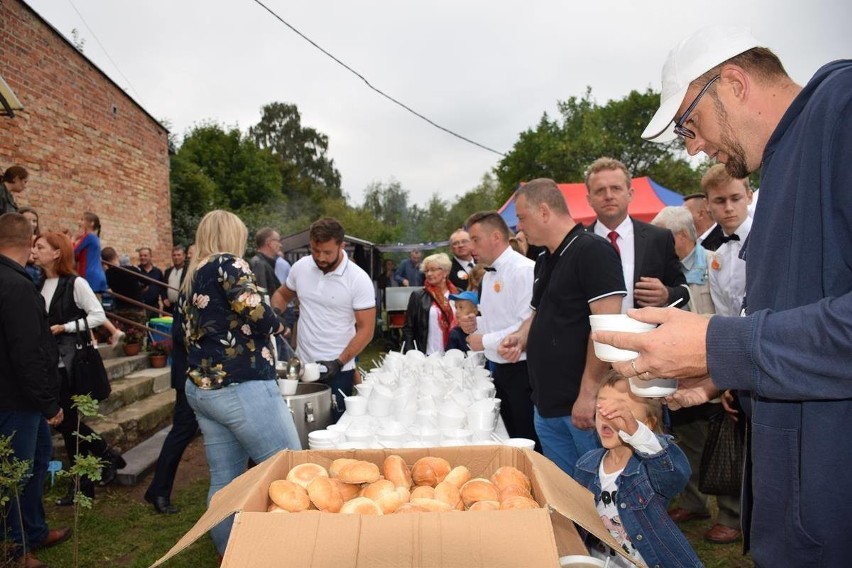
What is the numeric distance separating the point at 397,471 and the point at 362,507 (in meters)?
0.26

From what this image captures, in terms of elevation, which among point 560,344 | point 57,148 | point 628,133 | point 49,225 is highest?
point 628,133

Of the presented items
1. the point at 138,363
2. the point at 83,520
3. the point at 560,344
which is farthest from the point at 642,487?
the point at 138,363

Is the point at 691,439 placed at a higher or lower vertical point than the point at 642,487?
lower

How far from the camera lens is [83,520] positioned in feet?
13.9

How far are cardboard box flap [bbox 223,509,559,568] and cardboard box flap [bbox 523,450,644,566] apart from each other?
0.51 ft

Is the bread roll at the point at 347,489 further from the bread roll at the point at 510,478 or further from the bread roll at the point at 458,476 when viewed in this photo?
the bread roll at the point at 510,478

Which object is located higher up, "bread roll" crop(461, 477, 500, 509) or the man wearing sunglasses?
the man wearing sunglasses

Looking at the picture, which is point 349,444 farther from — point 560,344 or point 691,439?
point 691,439

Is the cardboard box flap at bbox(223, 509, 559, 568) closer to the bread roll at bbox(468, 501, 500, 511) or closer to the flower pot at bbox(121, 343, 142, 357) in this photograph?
the bread roll at bbox(468, 501, 500, 511)

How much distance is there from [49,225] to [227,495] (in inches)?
337

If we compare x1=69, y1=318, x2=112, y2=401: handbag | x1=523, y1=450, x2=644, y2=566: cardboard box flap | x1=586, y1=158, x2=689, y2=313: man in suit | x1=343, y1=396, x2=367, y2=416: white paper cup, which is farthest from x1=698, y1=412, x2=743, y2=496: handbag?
x1=69, y1=318, x2=112, y2=401: handbag

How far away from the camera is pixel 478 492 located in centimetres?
151

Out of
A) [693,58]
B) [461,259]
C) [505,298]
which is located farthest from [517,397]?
[461,259]

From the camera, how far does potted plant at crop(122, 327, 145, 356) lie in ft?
24.8
